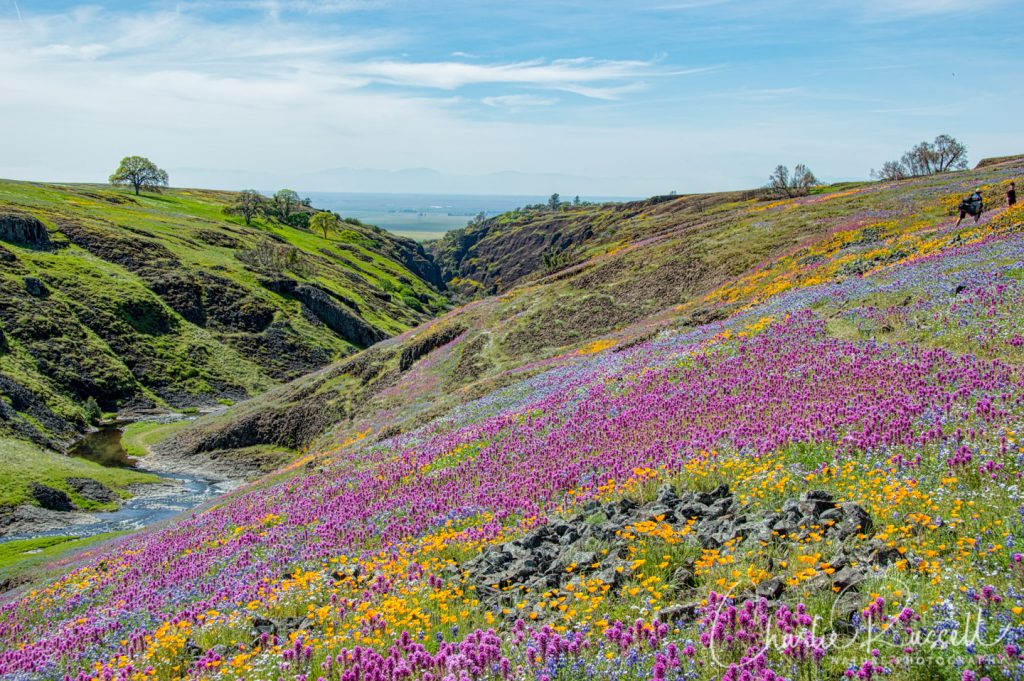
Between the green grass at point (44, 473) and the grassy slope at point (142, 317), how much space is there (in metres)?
5.69

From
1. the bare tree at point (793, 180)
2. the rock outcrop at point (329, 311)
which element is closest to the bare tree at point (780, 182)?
the bare tree at point (793, 180)

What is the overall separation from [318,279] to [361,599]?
14399cm

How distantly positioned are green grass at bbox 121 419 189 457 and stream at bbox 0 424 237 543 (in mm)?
1483

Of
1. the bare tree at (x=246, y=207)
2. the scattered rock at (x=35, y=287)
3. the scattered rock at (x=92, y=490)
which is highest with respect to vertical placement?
the bare tree at (x=246, y=207)

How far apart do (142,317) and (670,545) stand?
106682 millimetres

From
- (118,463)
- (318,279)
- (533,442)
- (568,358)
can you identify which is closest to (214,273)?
(318,279)

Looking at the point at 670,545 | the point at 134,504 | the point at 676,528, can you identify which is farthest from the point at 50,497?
the point at 670,545

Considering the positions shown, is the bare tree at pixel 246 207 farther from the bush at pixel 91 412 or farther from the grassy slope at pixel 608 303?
the grassy slope at pixel 608 303

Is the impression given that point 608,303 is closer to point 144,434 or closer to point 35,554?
point 35,554

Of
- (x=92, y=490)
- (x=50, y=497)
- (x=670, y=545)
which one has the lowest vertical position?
(x=92, y=490)

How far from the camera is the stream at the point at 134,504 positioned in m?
42.2

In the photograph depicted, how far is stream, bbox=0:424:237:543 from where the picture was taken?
42.2 meters

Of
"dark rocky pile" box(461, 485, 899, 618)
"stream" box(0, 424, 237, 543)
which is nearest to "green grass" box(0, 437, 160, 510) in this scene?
"stream" box(0, 424, 237, 543)

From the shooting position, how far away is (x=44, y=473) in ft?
161
